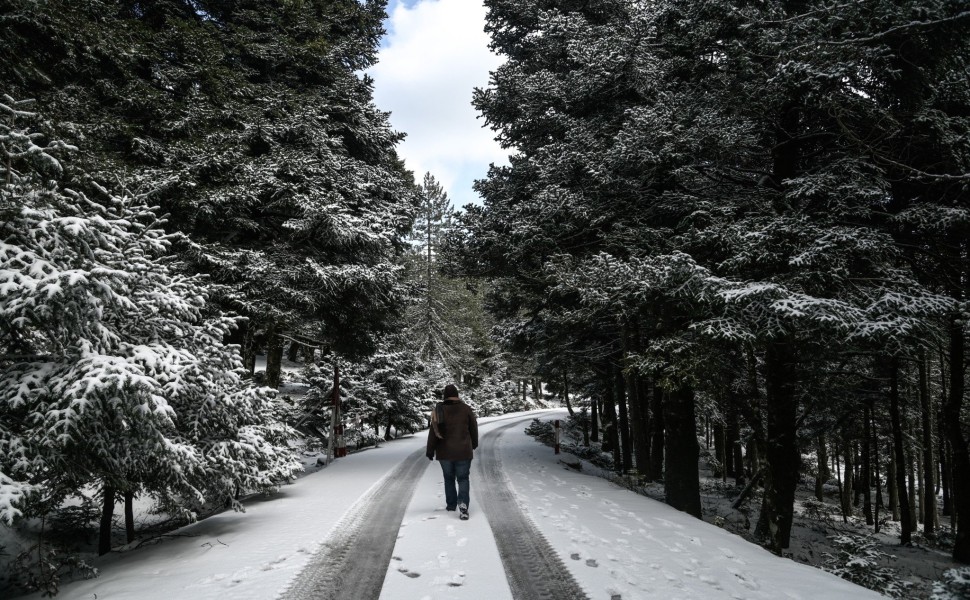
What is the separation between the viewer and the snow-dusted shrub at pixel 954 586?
4047mm

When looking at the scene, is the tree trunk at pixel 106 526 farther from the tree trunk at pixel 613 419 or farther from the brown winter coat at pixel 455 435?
the tree trunk at pixel 613 419

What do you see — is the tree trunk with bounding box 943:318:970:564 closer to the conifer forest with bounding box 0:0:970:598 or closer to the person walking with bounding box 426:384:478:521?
the conifer forest with bounding box 0:0:970:598

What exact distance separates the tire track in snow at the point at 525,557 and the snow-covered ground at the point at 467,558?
0.12m

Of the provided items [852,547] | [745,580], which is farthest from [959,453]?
[745,580]

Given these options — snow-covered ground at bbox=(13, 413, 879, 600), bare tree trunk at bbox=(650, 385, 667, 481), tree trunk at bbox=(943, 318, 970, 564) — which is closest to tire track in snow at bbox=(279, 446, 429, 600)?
snow-covered ground at bbox=(13, 413, 879, 600)

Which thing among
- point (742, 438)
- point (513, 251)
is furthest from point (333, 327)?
point (742, 438)

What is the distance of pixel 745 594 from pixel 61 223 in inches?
262

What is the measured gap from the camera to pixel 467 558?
4488mm

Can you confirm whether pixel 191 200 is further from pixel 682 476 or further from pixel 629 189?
pixel 682 476

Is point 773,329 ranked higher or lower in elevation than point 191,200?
lower

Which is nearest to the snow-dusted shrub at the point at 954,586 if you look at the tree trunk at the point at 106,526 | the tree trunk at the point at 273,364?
the tree trunk at the point at 106,526

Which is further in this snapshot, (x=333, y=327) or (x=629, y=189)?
(x=333, y=327)

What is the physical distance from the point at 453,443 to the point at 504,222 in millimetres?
5475

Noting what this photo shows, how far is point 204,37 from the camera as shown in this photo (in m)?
11.0
